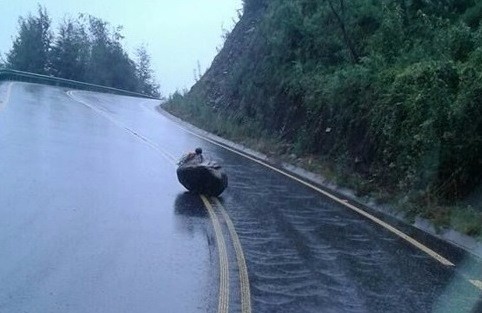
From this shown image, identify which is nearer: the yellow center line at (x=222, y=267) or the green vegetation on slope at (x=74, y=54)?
the yellow center line at (x=222, y=267)

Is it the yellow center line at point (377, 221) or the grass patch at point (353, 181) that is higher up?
the grass patch at point (353, 181)

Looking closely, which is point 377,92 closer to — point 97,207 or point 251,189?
point 251,189

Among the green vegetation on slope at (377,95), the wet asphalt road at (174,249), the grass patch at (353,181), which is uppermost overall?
the green vegetation on slope at (377,95)

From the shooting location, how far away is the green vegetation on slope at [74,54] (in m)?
64.8

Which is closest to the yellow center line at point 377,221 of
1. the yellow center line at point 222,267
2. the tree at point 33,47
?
the yellow center line at point 222,267

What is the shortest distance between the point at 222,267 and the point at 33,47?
199 feet

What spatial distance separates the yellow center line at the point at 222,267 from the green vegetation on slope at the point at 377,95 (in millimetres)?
3513

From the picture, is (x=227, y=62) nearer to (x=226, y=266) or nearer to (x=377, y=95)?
(x=377, y=95)

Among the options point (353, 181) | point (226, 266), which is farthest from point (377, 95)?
point (226, 266)

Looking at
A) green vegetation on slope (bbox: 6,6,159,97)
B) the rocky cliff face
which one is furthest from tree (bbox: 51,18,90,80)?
the rocky cliff face

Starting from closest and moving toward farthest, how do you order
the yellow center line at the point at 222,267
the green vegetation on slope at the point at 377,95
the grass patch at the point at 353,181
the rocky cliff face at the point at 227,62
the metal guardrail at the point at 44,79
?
the yellow center line at the point at 222,267 → the grass patch at the point at 353,181 → the green vegetation on slope at the point at 377,95 → the rocky cliff face at the point at 227,62 → the metal guardrail at the point at 44,79

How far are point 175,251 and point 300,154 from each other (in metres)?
11.0

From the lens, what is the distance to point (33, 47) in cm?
6469

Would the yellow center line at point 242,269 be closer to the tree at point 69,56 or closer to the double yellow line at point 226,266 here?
the double yellow line at point 226,266
